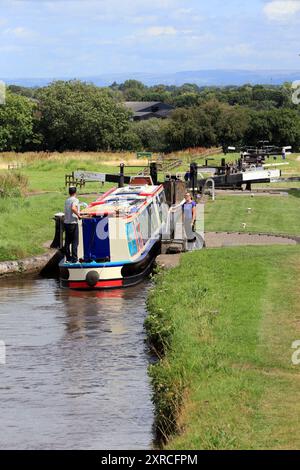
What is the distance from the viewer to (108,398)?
1673 cm

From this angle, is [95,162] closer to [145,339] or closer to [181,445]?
[145,339]

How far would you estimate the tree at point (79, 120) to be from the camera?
3701 inches

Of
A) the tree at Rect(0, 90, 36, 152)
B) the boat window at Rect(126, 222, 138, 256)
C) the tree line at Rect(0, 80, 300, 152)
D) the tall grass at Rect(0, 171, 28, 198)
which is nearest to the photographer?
the boat window at Rect(126, 222, 138, 256)

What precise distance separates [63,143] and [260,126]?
19.6m

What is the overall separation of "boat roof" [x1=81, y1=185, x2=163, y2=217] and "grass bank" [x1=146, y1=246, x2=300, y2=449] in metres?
3.74

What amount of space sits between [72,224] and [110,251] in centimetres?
125

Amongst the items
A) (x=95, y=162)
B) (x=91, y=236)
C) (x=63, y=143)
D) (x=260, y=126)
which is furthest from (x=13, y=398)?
(x=260, y=126)

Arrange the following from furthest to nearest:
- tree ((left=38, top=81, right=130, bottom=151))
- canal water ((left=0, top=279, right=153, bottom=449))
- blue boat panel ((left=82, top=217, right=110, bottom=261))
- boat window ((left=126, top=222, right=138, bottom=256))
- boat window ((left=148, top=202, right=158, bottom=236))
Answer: tree ((left=38, top=81, right=130, bottom=151)) → boat window ((left=148, top=202, right=158, bottom=236)) → boat window ((left=126, top=222, right=138, bottom=256)) → blue boat panel ((left=82, top=217, right=110, bottom=261)) → canal water ((left=0, top=279, right=153, bottom=449))

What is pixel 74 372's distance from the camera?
60.4 feet

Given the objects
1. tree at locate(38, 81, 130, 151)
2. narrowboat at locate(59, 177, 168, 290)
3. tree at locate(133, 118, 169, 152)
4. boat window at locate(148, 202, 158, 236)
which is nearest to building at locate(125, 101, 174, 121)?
tree at locate(133, 118, 169, 152)

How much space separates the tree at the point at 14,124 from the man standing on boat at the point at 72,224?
63495mm

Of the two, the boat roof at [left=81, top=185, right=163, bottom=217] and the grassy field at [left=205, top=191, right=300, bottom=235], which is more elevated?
the boat roof at [left=81, top=185, right=163, bottom=217]

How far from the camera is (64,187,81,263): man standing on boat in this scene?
27.2 m

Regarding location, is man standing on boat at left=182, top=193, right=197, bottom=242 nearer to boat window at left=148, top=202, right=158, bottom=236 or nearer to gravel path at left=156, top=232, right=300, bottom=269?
gravel path at left=156, top=232, right=300, bottom=269
